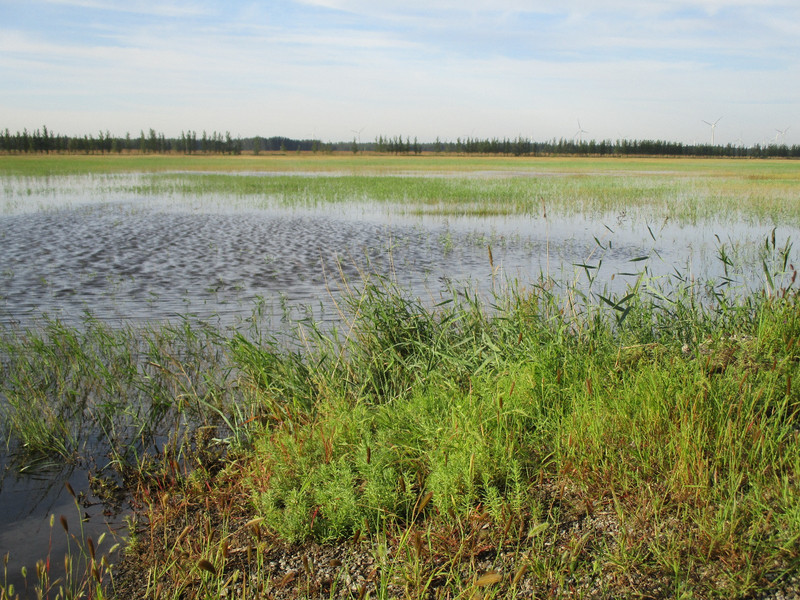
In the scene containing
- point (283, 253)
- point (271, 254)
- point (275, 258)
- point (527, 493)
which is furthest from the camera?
point (283, 253)

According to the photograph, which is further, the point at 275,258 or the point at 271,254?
the point at 271,254

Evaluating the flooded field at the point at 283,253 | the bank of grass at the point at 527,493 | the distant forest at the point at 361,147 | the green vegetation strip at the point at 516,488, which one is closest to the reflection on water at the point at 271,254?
the flooded field at the point at 283,253

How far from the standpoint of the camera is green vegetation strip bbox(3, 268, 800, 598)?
9.16 ft

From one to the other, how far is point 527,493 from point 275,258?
10.7 m

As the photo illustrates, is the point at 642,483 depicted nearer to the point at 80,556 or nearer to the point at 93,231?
the point at 80,556

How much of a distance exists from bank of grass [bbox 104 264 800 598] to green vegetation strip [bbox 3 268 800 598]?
1 cm

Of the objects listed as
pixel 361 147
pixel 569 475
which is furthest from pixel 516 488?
pixel 361 147

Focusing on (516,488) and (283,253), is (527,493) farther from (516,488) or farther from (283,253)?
(283,253)

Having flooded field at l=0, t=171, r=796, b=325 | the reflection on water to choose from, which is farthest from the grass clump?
the reflection on water

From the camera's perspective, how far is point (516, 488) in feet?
10.3

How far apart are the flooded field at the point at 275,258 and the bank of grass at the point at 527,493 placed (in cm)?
111

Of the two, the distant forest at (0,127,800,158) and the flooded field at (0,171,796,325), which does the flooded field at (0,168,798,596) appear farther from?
the distant forest at (0,127,800,158)

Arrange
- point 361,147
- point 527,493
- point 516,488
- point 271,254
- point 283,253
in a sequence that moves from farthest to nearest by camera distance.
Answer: point 361,147
point 283,253
point 271,254
point 527,493
point 516,488

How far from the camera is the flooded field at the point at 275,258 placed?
8.23 m
